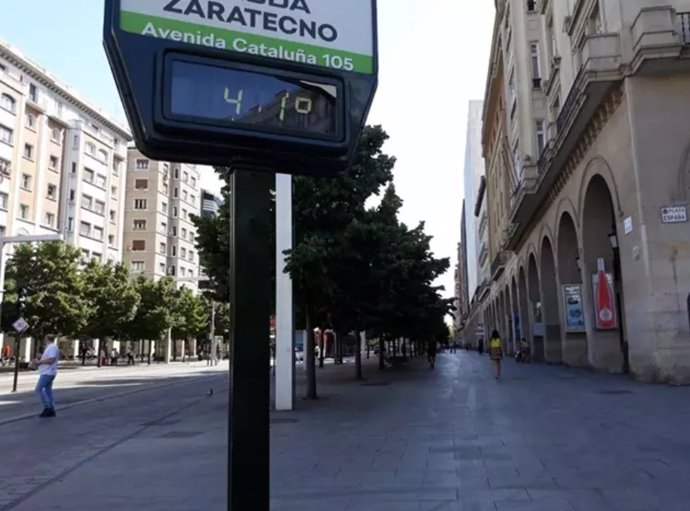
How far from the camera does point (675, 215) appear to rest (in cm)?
1756

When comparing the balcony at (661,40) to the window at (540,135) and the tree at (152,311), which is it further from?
the tree at (152,311)

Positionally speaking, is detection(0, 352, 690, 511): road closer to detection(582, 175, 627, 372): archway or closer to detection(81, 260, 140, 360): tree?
detection(582, 175, 627, 372): archway

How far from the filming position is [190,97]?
2.59m

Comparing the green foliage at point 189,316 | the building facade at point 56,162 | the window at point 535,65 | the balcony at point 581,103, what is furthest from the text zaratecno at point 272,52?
the green foliage at point 189,316

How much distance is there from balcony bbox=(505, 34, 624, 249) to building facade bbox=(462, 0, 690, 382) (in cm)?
4

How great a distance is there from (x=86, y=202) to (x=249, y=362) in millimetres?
72102

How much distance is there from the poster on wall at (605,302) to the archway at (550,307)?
10.1 m

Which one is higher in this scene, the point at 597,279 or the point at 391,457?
the point at 597,279

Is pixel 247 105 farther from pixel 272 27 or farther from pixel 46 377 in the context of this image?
pixel 46 377

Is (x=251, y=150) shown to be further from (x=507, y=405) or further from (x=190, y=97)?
(x=507, y=405)

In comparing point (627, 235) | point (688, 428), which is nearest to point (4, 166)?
point (627, 235)

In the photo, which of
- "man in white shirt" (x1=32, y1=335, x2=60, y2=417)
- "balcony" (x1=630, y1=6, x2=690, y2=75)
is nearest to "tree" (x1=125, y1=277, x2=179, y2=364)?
"man in white shirt" (x1=32, y1=335, x2=60, y2=417)

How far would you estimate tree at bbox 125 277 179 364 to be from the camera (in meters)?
55.7

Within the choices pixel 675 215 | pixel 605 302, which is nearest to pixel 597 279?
pixel 605 302
